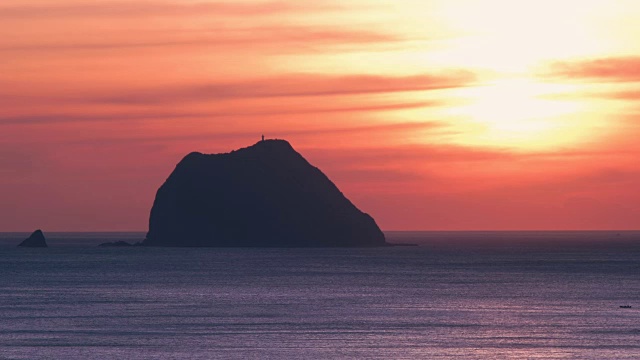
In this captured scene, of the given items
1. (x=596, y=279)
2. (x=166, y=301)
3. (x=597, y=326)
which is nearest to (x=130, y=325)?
(x=166, y=301)

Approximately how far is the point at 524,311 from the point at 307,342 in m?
35.1

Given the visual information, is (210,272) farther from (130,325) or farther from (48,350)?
(48,350)

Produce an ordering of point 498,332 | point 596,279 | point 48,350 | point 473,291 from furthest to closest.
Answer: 1. point 596,279
2. point 473,291
3. point 498,332
4. point 48,350

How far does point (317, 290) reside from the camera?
464 ft

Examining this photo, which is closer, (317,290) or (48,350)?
(48,350)

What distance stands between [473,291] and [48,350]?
75056mm

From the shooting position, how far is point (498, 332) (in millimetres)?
87188

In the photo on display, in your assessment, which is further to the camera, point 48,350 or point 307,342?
point 307,342

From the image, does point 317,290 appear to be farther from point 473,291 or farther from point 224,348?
point 224,348

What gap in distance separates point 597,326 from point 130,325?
126ft

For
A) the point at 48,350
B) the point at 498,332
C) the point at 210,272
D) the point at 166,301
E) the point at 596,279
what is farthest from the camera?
the point at 210,272

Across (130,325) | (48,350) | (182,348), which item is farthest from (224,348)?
(130,325)

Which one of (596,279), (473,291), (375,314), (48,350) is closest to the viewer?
(48,350)

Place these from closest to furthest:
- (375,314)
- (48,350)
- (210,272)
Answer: (48,350) < (375,314) < (210,272)
